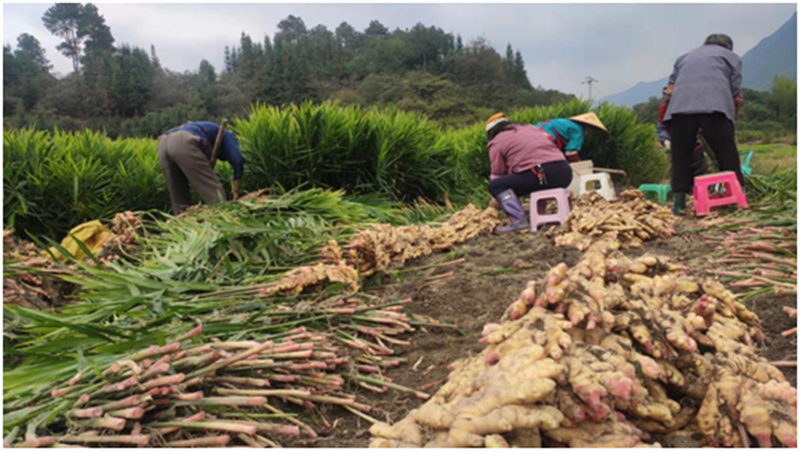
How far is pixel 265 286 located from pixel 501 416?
62.7 inches

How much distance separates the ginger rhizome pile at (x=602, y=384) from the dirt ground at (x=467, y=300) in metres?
0.36

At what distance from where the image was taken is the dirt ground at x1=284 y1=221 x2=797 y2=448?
1.60 metres

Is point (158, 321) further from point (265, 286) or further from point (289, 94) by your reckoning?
point (289, 94)

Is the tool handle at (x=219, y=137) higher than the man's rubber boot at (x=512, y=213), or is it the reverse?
the tool handle at (x=219, y=137)

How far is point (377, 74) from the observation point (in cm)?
5384

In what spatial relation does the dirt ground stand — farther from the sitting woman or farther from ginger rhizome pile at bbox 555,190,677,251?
the sitting woman

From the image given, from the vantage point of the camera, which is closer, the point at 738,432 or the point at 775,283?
the point at 738,432

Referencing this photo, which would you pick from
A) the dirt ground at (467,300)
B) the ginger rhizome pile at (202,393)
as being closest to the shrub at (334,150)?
the dirt ground at (467,300)

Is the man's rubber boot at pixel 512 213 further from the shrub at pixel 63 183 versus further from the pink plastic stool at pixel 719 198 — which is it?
the shrub at pixel 63 183

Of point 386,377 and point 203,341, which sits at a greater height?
point 203,341

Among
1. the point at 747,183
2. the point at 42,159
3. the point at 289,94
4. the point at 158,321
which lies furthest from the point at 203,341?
the point at 289,94

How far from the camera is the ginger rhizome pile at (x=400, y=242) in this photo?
2.93 metres

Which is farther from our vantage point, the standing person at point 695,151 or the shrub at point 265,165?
the shrub at point 265,165

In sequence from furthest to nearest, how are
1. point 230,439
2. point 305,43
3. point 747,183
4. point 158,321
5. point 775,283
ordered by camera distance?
point 305,43 < point 747,183 < point 775,283 < point 158,321 < point 230,439
